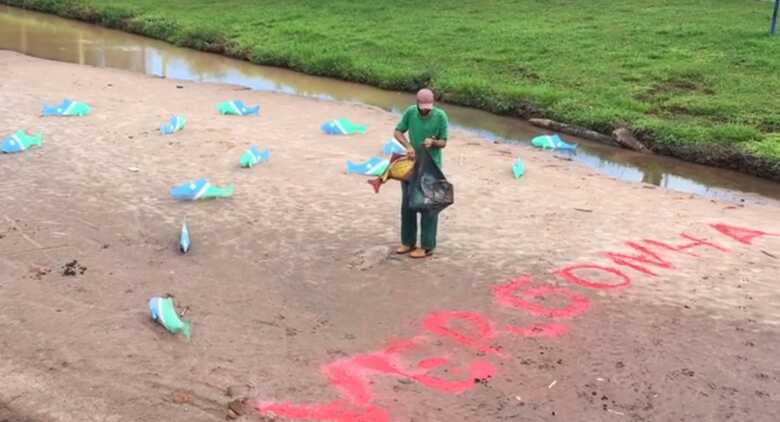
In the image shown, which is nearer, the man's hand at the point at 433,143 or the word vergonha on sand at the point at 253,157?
the man's hand at the point at 433,143

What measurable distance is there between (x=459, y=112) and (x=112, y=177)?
26.1 ft

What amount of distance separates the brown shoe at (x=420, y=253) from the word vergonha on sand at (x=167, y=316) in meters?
2.30

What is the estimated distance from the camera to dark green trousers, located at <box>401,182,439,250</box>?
297 inches

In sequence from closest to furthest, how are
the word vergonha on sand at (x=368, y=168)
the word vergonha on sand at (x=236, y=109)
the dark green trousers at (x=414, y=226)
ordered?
the dark green trousers at (x=414, y=226) → the word vergonha on sand at (x=368, y=168) → the word vergonha on sand at (x=236, y=109)

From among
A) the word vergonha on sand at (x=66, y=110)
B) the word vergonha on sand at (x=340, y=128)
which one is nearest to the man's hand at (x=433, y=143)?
the word vergonha on sand at (x=340, y=128)

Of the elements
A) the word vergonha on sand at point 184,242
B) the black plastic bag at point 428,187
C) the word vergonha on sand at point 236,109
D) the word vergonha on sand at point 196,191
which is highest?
the black plastic bag at point 428,187

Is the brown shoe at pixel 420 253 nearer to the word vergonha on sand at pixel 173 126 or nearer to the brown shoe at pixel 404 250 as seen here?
the brown shoe at pixel 404 250

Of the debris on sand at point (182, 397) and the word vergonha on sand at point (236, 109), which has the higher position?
the word vergonha on sand at point (236, 109)

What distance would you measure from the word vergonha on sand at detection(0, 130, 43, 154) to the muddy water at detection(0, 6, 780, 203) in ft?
23.3

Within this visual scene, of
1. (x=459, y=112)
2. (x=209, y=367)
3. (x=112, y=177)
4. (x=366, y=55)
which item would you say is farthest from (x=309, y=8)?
(x=209, y=367)

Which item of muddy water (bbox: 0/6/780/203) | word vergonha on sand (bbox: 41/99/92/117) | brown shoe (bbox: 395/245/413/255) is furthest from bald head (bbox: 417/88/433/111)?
word vergonha on sand (bbox: 41/99/92/117)

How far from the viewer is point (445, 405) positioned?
5.41 metres

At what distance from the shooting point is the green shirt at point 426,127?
7355 millimetres

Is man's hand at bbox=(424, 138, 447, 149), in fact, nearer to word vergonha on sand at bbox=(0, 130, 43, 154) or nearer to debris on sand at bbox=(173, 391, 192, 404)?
debris on sand at bbox=(173, 391, 192, 404)
